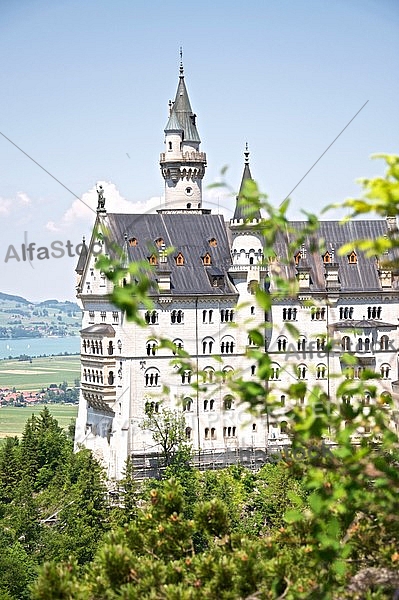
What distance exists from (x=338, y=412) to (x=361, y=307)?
6868 centimetres

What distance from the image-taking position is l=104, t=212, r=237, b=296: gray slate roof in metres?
81.8

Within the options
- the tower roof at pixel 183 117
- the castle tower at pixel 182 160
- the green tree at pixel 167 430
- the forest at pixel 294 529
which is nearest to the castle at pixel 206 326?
the green tree at pixel 167 430

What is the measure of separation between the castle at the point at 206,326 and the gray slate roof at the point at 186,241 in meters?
0.06

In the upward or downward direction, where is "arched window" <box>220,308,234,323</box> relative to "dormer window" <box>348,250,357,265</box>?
downward

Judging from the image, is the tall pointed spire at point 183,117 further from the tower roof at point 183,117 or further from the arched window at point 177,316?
the arched window at point 177,316

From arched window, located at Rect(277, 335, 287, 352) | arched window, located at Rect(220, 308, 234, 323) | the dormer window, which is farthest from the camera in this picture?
the dormer window

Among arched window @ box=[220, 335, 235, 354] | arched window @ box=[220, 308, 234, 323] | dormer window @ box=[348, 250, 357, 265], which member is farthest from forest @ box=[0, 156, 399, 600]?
dormer window @ box=[348, 250, 357, 265]

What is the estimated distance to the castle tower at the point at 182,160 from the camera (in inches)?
3600

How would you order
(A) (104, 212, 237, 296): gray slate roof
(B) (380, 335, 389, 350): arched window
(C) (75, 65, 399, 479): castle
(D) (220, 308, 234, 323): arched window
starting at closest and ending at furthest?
(C) (75, 65, 399, 479): castle, (A) (104, 212, 237, 296): gray slate roof, (D) (220, 308, 234, 323): arched window, (B) (380, 335, 389, 350): arched window

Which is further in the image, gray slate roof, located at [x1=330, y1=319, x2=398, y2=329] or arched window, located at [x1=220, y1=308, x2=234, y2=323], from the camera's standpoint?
gray slate roof, located at [x1=330, y1=319, x2=398, y2=329]

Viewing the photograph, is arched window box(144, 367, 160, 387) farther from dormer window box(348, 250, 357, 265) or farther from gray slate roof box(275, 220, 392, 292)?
dormer window box(348, 250, 357, 265)

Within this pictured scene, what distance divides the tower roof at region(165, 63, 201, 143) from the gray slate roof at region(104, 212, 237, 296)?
834 cm

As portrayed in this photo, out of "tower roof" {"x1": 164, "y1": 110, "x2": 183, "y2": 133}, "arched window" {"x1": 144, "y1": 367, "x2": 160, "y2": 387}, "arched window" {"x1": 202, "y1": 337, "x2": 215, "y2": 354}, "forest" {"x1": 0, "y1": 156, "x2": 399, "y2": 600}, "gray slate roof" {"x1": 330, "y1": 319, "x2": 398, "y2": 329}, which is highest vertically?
"tower roof" {"x1": 164, "y1": 110, "x2": 183, "y2": 133}

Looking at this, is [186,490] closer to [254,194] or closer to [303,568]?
[303,568]
